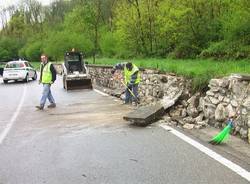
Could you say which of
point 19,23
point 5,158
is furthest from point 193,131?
point 19,23

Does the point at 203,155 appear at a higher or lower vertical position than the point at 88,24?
lower

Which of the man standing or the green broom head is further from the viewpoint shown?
the man standing

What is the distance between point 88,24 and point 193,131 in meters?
36.6

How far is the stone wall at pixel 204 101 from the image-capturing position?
8852mm

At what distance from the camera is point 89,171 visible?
657 centimetres

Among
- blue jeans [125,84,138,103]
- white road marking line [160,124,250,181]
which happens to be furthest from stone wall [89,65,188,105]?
white road marking line [160,124,250,181]

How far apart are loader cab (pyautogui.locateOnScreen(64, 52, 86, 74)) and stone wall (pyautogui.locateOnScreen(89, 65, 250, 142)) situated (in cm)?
1001

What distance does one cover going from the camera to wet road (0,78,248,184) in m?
6.17

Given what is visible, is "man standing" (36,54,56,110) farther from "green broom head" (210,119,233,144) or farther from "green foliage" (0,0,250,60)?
"green broom head" (210,119,233,144)

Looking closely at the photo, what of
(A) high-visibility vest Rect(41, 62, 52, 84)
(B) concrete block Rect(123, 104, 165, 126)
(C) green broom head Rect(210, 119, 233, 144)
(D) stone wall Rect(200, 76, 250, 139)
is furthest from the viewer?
(A) high-visibility vest Rect(41, 62, 52, 84)

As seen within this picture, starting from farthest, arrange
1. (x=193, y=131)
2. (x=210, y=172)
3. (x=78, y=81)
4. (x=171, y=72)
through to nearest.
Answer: (x=78, y=81), (x=171, y=72), (x=193, y=131), (x=210, y=172)

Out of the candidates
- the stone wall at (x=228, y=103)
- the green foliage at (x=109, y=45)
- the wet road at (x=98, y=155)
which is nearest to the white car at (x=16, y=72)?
the green foliage at (x=109, y=45)

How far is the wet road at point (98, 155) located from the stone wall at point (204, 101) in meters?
1.21

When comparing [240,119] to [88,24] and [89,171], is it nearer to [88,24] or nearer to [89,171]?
[89,171]
